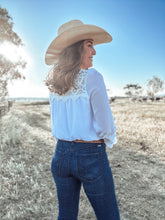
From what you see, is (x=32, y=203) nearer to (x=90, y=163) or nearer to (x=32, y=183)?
(x=32, y=183)

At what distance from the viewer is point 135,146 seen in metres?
5.70

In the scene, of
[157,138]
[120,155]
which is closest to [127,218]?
[120,155]

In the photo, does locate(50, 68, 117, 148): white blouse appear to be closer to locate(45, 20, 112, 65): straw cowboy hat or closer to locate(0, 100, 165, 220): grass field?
locate(45, 20, 112, 65): straw cowboy hat

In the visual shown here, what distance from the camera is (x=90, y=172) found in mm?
1262

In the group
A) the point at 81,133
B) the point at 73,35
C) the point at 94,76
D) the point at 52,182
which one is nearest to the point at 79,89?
the point at 94,76

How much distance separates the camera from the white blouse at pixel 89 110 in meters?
1.27

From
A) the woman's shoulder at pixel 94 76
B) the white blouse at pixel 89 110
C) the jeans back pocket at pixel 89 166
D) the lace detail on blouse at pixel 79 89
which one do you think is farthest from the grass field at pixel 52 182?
the woman's shoulder at pixel 94 76

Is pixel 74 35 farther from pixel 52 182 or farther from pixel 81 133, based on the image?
pixel 52 182

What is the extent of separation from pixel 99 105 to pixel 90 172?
483 millimetres

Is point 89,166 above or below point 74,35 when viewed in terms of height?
below

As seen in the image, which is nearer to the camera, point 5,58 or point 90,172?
point 90,172

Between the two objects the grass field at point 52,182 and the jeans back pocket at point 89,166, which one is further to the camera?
the grass field at point 52,182

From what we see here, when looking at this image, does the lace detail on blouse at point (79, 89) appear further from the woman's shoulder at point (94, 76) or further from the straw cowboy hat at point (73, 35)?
the straw cowboy hat at point (73, 35)

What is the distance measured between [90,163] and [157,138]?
5.48m
